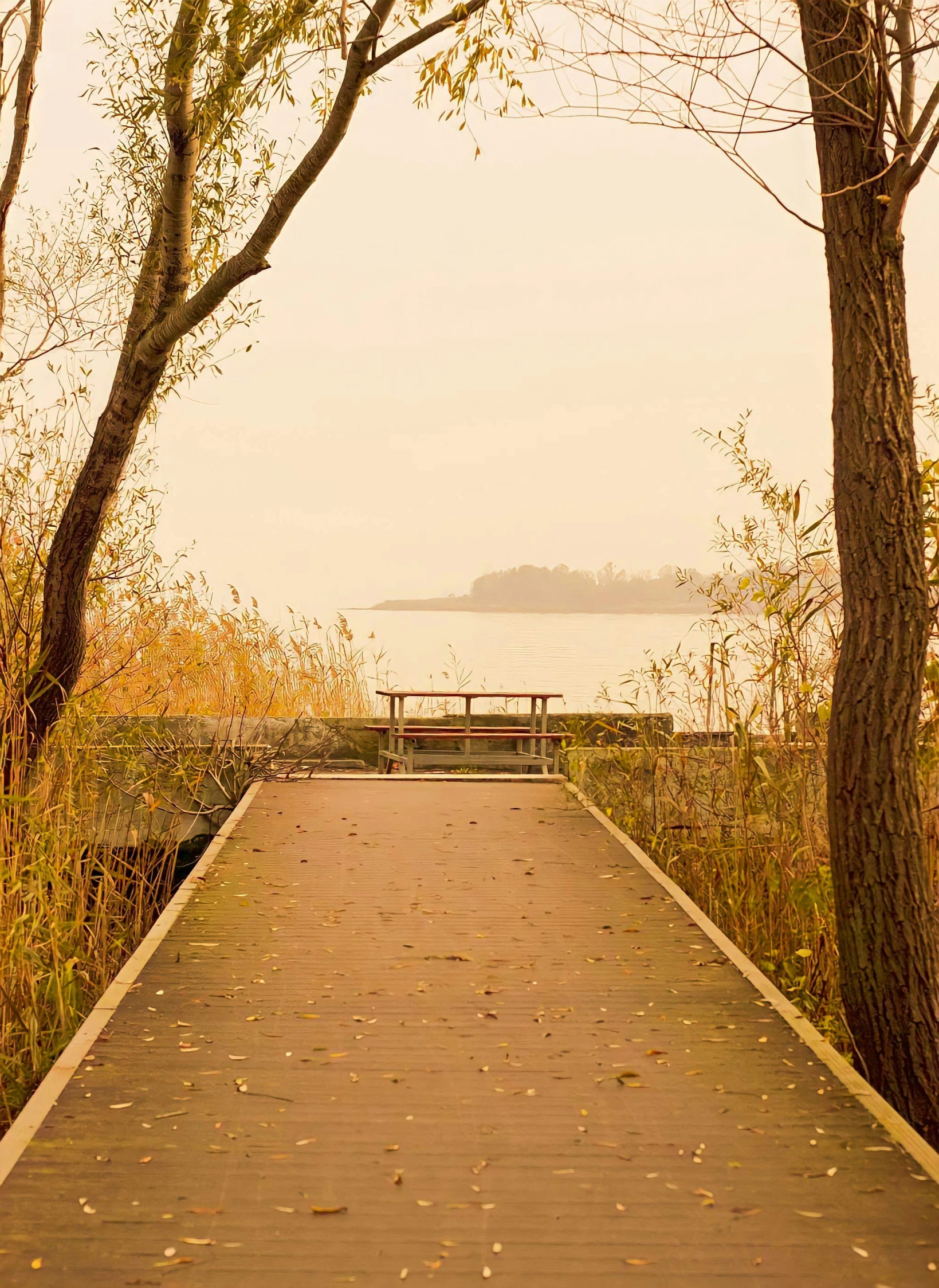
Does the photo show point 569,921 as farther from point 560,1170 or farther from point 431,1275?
point 431,1275

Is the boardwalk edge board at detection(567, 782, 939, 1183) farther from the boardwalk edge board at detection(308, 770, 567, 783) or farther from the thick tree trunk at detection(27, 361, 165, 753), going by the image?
the thick tree trunk at detection(27, 361, 165, 753)

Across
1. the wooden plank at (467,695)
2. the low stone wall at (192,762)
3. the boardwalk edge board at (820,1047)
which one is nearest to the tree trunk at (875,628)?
the boardwalk edge board at (820,1047)

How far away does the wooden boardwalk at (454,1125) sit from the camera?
Answer: 2.01m

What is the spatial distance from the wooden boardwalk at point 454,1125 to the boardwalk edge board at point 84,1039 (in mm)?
29

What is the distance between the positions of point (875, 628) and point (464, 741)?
231 inches

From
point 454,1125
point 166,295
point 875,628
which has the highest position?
point 166,295

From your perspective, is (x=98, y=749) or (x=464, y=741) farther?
(x=464, y=741)

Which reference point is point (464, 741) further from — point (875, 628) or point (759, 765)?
point (875, 628)

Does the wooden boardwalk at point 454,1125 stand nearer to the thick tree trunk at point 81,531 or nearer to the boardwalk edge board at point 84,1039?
the boardwalk edge board at point 84,1039

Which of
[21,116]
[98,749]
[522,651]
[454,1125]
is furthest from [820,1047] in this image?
[522,651]

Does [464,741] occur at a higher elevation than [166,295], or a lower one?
lower

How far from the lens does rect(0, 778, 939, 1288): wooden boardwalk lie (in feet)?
6.60

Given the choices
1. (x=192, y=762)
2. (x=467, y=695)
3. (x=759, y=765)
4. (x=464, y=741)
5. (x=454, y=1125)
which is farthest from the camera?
(x=464, y=741)

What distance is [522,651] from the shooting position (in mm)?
21062
